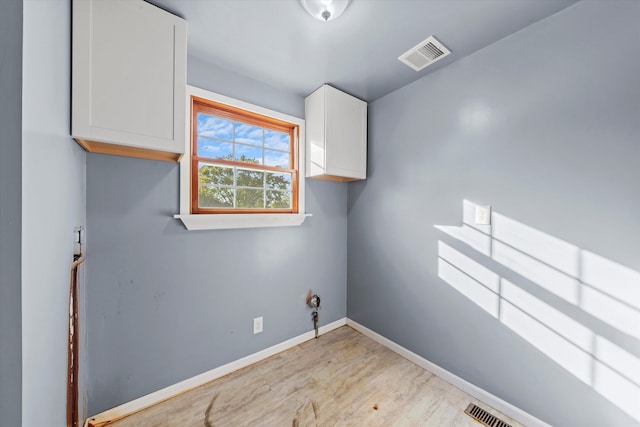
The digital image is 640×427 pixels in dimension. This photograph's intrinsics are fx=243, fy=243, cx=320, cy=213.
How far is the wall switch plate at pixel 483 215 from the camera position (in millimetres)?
1632

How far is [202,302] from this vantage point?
5.86 ft

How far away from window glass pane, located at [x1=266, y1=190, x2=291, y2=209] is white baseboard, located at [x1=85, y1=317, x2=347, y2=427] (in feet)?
4.05

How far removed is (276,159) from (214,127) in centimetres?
56

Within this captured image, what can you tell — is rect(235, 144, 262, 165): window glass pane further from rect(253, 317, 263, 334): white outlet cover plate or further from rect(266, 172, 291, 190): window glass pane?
rect(253, 317, 263, 334): white outlet cover plate

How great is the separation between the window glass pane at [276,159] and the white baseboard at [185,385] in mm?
1614

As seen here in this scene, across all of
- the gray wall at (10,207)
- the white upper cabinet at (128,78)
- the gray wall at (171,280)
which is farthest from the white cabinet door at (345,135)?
the gray wall at (10,207)

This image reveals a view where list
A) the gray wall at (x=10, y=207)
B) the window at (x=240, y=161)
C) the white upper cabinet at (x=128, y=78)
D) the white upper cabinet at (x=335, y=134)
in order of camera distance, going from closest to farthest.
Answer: the gray wall at (x=10, y=207) → the white upper cabinet at (x=128, y=78) → the window at (x=240, y=161) → the white upper cabinet at (x=335, y=134)

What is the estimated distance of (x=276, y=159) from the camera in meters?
2.21

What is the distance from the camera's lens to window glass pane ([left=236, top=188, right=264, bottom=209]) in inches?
78.7

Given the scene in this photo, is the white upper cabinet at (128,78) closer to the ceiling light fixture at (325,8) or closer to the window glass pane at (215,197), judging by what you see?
the window glass pane at (215,197)

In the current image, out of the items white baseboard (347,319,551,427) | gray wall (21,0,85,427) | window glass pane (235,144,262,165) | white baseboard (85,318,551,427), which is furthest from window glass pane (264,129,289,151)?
white baseboard (347,319,551,427)

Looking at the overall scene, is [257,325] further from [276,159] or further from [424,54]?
[424,54]

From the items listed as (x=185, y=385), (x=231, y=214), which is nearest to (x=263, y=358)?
(x=185, y=385)

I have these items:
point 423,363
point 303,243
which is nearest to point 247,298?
point 303,243
